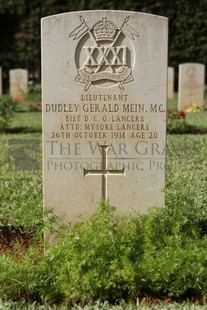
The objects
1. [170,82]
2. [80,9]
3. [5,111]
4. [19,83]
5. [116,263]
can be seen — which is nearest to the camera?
[116,263]

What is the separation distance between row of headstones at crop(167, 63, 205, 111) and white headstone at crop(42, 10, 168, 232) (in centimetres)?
1131

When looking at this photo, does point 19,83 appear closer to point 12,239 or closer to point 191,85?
point 191,85

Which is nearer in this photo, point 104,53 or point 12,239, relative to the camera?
point 104,53

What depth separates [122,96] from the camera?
375cm

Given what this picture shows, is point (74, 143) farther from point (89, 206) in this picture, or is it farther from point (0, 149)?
point (0, 149)

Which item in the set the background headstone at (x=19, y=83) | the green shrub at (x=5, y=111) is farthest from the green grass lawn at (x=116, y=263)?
the background headstone at (x=19, y=83)

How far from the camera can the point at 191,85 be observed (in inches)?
590

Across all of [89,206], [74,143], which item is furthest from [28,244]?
[74,143]

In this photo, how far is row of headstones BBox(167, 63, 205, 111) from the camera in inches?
582

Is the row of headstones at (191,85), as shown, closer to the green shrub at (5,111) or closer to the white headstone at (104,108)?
the green shrub at (5,111)

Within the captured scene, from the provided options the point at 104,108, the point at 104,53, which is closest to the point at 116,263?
the point at 104,108

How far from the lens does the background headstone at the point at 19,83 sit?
17922 millimetres

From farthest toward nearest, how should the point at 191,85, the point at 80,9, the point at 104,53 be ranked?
the point at 80,9 < the point at 191,85 < the point at 104,53

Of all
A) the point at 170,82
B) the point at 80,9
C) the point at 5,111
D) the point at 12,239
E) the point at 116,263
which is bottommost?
the point at 12,239
